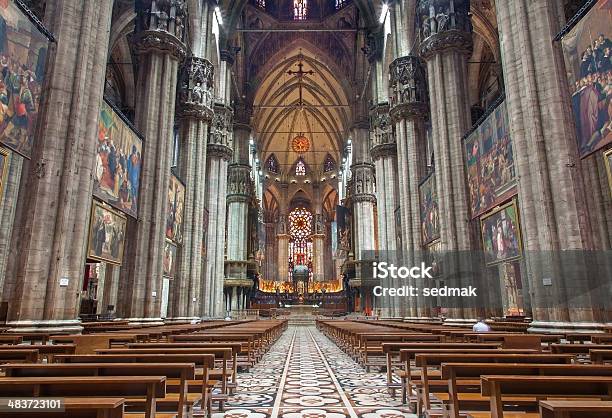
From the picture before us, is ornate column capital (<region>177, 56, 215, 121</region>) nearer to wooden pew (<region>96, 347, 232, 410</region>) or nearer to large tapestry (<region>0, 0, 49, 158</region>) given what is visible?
large tapestry (<region>0, 0, 49, 158</region>)

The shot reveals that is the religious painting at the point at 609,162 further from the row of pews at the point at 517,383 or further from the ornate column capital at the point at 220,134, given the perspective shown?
the ornate column capital at the point at 220,134

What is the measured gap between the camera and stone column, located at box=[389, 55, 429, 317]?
866 inches

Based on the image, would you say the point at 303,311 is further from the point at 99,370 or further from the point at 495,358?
the point at 99,370

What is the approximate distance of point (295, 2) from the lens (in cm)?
4512

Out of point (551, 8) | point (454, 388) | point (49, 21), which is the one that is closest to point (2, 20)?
point (49, 21)

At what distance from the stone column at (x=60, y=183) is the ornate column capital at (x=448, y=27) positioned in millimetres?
12393

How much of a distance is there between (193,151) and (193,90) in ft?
10.3

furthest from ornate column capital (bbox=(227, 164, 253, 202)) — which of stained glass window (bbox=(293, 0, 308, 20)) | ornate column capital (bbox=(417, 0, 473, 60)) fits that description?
ornate column capital (bbox=(417, 0, 473, 60))

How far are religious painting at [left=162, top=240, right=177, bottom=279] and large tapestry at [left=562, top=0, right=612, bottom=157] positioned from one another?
15.4 metres

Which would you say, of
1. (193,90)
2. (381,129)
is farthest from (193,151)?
(381,129)

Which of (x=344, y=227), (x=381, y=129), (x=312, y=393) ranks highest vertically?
(x=381, y=129)

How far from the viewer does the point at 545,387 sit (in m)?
2.50

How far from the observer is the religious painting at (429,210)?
18875 mm

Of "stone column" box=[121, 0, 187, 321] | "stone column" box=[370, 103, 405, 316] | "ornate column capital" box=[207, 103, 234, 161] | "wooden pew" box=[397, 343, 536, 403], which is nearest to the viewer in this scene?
"wooden pew" box=[397, 343, 536, 403]
